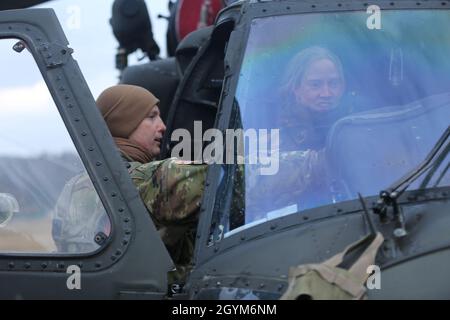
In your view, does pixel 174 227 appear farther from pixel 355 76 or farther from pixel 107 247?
pixel 355 76

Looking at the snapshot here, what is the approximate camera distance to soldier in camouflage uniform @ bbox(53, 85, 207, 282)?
399 centimetres

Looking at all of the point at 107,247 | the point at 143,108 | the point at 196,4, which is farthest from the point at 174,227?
the point at 196,4

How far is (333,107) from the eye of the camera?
3.89m

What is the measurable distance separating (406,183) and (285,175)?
46 cm

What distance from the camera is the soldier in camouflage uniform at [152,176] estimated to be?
13.1ft
